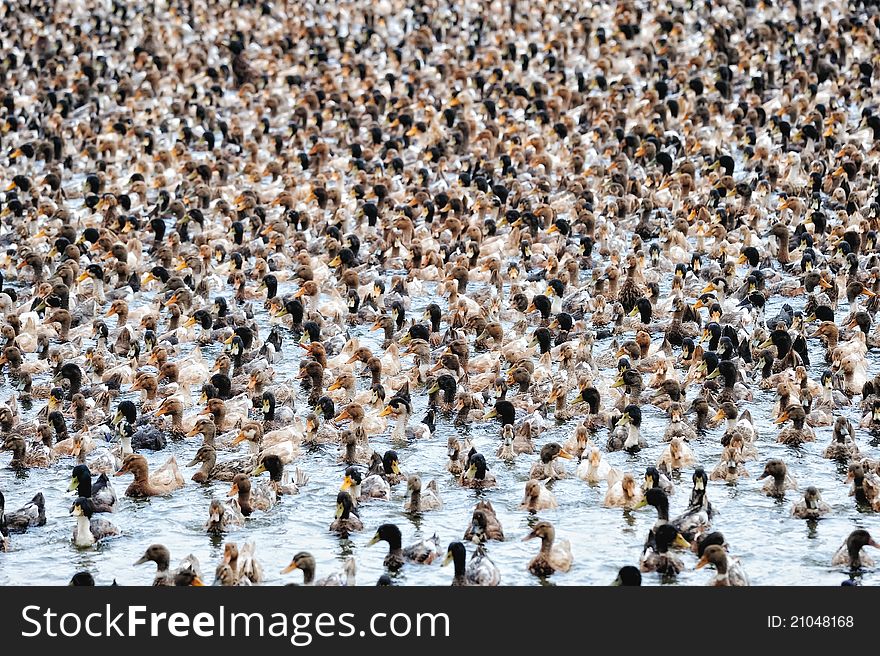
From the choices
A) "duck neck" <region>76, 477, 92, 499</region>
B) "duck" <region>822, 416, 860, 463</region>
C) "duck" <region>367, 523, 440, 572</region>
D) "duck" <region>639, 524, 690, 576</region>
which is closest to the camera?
"duck" <region>639, 524, 690, 576</region>

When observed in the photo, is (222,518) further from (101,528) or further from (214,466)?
(214,466)

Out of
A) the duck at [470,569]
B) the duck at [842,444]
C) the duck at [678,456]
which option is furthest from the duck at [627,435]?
the duck at [470,569]

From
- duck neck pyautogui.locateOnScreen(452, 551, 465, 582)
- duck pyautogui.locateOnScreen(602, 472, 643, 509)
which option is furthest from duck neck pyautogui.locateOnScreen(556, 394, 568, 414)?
duck neck pyautogui.locateOnScreen(452, 551, 465, 582)

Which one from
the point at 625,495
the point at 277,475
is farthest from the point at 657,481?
the point at 277,475

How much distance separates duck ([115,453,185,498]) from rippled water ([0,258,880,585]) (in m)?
0.15

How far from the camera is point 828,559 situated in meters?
23.0

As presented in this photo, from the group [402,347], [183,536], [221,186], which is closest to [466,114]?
[221,186]

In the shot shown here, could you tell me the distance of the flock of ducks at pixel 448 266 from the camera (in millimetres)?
25281

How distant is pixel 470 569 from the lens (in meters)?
22.3

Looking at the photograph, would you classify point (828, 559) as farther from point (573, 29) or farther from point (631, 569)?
point (573, 29)

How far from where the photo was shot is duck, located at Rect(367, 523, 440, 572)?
22.9 meters

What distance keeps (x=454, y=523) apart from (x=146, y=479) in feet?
14.5

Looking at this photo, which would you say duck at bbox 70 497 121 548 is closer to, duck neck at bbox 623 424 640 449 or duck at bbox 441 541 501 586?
duck at bbox 441 541 501 586

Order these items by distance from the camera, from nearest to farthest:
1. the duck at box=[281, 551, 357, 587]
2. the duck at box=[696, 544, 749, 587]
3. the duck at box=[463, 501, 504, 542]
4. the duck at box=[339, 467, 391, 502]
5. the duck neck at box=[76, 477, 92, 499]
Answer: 1. the duck at box=[696, 544, 749, 587]
2. the duck at box=[281, 551, 357, 587]
3. the duck at box=[463, 501, 504, 542]
4. the duck neck at box=[76, 477, 92, 499]
5. the duck at box=[339, 467, 391, 502]
